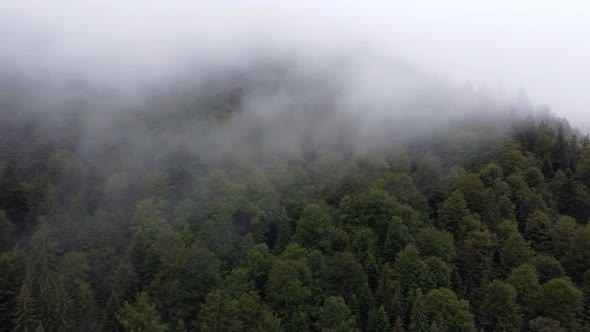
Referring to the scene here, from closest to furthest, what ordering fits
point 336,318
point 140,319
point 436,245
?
point 140,319, point 336,318, point 436,245

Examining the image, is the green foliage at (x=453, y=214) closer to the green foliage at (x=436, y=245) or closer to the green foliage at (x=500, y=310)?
the green foliage at (x=436, y=245)

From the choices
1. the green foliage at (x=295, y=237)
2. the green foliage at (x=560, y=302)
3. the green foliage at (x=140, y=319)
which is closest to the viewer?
the green foliage at (x=140, y=319)

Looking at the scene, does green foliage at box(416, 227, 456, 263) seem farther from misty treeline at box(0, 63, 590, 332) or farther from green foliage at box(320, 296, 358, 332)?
green foliage at box(320, 296, 358, 332)

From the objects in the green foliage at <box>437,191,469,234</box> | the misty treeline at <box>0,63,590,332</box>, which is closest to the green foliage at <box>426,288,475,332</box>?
the misty treeline at <box>0,63,590,332</box>

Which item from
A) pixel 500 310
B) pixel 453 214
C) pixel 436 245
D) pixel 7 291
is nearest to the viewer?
pixel 7 291

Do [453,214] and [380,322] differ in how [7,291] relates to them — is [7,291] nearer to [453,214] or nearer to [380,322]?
[380,322]

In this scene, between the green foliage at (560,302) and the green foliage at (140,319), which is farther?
the green foliage at (560,302)

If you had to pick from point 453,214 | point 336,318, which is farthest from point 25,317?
point 453,214

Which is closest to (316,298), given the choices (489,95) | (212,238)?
(212,238)

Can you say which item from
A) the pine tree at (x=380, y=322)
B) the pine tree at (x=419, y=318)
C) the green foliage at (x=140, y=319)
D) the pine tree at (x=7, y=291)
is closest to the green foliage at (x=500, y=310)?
the pine tree at (x=419, y=318)
